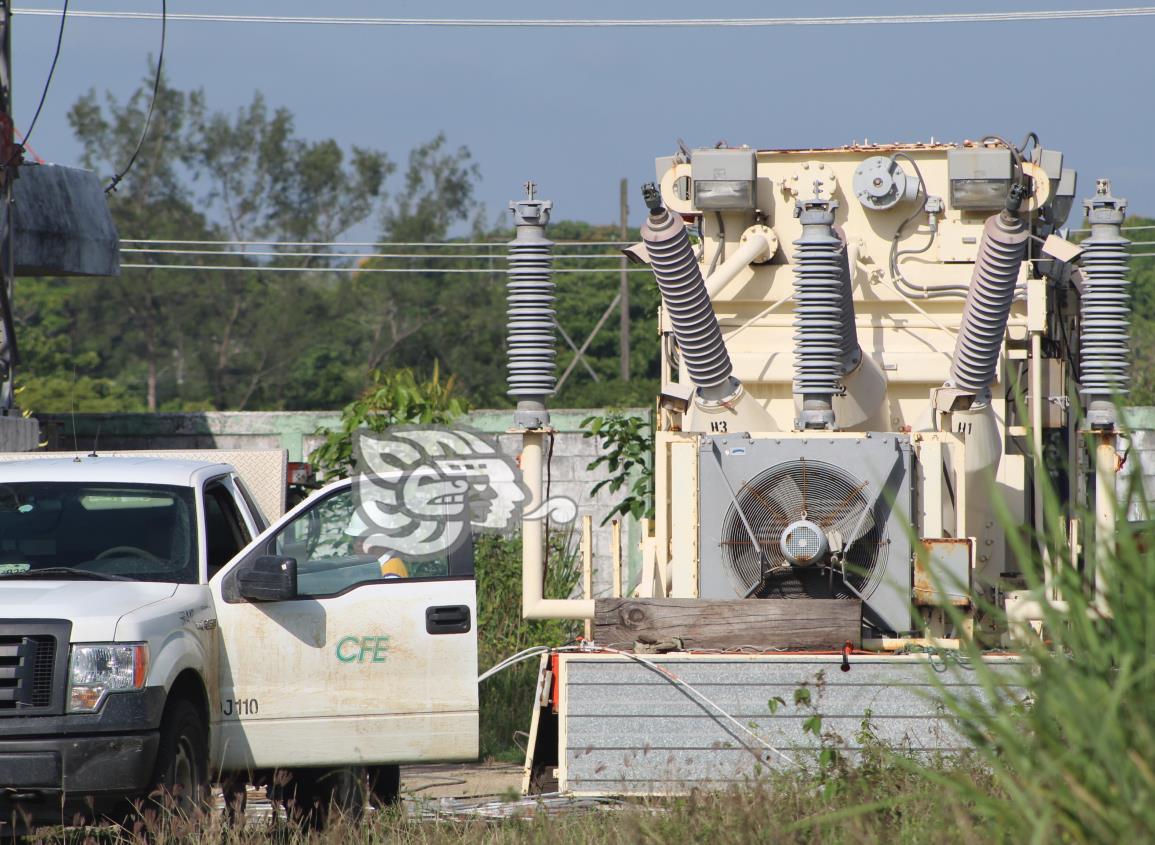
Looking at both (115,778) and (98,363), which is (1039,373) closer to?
(115,778)

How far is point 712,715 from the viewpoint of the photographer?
22.2 feet

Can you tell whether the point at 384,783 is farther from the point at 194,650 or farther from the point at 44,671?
the point at 44,671

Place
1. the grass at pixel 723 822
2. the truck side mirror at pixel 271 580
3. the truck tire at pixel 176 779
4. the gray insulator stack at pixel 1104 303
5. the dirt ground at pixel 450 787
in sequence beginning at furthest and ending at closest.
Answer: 1. the dirt ground at pixel 450 787
2. the gray insulator stack at pixel 1104 303
3. the truck side mirror at pixel 271 580
4. the truck tire at pixel 176 779
5. the grass at pixel 723 822

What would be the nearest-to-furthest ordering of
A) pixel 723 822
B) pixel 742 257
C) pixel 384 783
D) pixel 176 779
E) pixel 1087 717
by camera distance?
pixel 1087 717 < pixel 723 822 < pixel 176 779 < pixel 384 783 < pixel 742 257

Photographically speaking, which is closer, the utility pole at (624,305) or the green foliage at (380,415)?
the green foliage at (380,415)

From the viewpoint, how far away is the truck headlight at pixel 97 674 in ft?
20.5

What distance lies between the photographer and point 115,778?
6.17m

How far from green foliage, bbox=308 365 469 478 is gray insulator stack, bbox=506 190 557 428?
221 inches

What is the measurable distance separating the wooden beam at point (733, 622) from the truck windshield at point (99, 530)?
76.5 inches

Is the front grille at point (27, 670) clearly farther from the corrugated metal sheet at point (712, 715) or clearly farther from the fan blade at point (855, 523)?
the fan blade at point (855, 523)

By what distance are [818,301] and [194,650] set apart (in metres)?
3.18

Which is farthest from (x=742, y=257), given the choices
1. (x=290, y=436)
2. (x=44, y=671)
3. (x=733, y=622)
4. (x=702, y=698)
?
(x=290, y=436)

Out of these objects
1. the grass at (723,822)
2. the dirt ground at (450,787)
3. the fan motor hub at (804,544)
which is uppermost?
the fan motor hub at (804,544)

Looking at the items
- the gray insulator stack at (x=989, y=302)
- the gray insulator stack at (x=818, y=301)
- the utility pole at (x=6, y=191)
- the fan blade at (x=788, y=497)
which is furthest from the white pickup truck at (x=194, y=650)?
the utility pole at (x=6, y=191)
